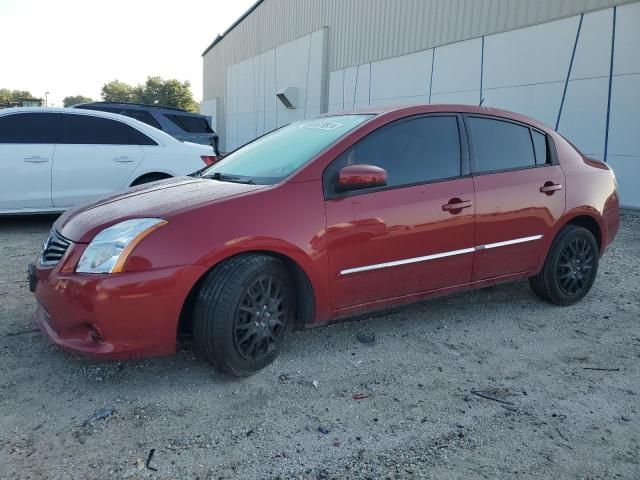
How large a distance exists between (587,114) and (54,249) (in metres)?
8.98

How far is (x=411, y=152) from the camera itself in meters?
3.47

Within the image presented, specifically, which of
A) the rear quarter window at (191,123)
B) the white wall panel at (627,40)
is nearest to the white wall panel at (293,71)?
the rear quarter window at (191,123)

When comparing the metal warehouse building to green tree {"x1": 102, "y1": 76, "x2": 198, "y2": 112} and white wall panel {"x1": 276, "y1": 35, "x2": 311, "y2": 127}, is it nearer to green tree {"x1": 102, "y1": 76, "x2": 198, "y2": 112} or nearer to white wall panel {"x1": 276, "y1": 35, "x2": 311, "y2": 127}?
white wall panel {"x1": 276, "y1": 35, "x2": 311, "y2": 127}

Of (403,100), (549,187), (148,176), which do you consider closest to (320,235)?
(549,187)

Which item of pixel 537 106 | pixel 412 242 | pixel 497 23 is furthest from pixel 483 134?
pixel 497 23

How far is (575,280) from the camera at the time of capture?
14.0 ft

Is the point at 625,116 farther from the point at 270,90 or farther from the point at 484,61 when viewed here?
the point at 270,90

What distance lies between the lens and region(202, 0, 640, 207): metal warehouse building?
8.62 meters

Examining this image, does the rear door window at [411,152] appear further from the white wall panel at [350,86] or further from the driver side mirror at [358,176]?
the white wall panel at [350,86]

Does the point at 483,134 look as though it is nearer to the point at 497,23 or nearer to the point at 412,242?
the point at 412,242

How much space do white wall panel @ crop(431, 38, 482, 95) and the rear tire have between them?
7851mm

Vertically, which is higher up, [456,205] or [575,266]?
[456,205]

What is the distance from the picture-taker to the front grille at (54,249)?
287 cm

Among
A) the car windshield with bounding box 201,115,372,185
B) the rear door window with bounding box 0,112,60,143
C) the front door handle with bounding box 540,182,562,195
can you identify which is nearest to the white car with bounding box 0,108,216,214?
the rear door window with bounding box 0,112,60,143
